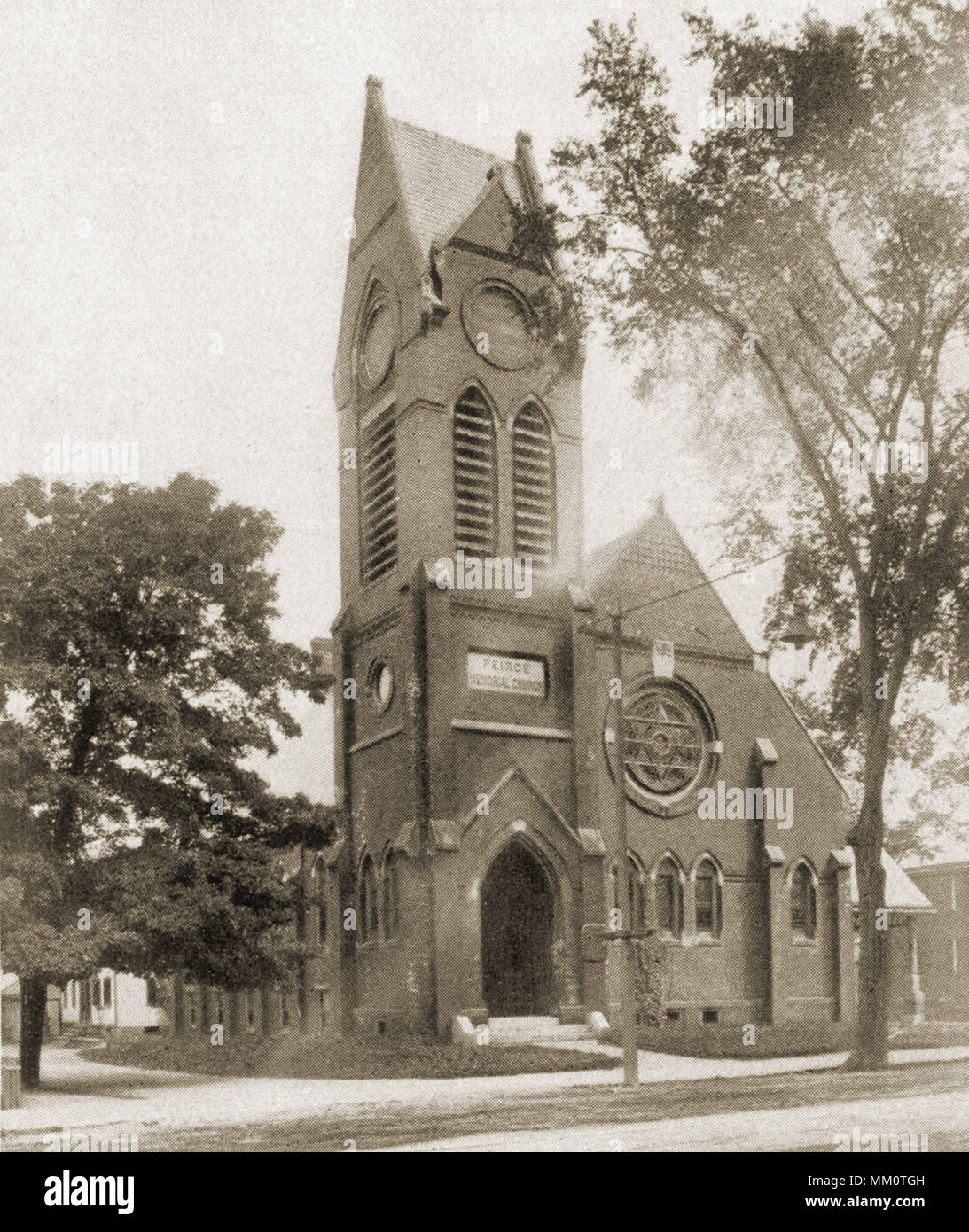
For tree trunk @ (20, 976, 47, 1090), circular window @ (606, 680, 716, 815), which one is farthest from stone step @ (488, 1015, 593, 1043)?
tree trunk @ (20, 976, 47, 1090)

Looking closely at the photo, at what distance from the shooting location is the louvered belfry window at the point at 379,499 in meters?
33.1

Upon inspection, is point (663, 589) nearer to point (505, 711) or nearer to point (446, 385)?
point (505, 711)

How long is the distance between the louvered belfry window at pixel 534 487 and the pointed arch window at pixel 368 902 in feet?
25.8

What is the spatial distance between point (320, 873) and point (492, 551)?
10.9m

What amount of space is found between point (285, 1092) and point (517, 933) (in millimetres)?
10289

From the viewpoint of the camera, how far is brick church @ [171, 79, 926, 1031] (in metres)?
30.7

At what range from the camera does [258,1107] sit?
1919 cm

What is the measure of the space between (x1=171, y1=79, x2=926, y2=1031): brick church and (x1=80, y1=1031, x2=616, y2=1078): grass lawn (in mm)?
1281

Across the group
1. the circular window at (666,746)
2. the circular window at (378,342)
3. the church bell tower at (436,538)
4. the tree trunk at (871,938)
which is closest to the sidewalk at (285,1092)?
the tree trunk at (871,938)

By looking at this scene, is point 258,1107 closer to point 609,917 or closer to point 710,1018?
point 609,917

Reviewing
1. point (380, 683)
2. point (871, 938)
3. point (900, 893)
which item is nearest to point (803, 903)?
point (900, 893)

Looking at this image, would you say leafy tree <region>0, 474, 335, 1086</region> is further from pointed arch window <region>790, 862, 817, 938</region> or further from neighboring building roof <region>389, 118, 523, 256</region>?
pointed arch window <region>790, 862, 817, 938</region>

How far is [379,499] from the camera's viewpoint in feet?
111
